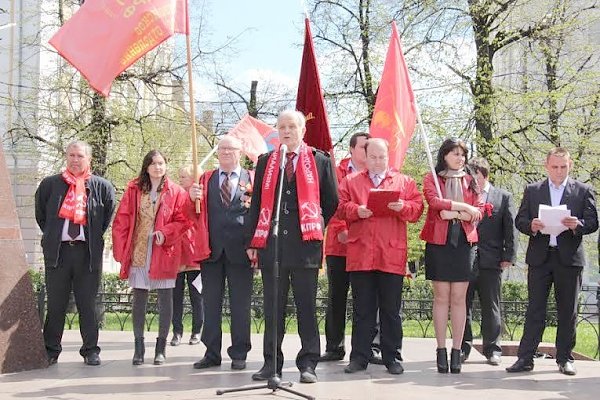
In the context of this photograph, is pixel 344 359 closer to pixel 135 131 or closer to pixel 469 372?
pixel 469 372

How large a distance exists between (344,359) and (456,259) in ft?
5.90

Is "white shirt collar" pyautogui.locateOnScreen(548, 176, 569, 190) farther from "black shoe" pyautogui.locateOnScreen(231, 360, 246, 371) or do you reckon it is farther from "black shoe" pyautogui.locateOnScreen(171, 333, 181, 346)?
"black shoe" pyautogui.locateOnScreen(171, 333, 181, 346)

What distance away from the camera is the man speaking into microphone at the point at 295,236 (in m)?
6.33

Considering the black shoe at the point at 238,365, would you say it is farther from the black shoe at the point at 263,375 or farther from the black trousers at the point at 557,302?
the black trousers at the point at 557,302

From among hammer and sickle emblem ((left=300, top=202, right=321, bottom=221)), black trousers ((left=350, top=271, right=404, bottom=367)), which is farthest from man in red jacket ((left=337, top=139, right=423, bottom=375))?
hammer and sickle emblem ((left=300, top=202, right=321, bottom=221))

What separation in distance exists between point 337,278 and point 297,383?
1.55 meters

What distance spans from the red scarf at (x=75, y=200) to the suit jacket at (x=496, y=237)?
386cm

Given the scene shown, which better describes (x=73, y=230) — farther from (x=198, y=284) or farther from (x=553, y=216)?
(x=553, y=216)

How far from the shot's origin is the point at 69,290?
7445 mm

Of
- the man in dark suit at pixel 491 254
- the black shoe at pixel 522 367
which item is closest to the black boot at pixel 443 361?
the black shoe at pixel 522 367

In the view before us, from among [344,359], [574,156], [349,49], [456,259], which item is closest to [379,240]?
[456,259]

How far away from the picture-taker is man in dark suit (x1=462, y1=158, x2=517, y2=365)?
7.91 m

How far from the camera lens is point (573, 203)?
711 centimetres

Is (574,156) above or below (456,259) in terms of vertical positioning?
above
